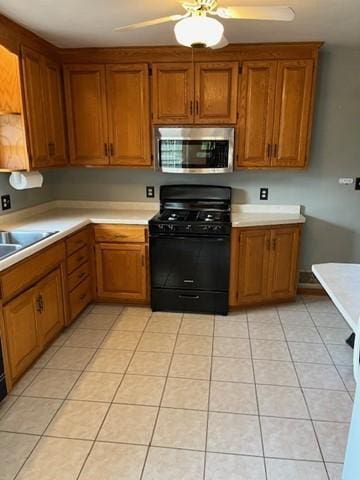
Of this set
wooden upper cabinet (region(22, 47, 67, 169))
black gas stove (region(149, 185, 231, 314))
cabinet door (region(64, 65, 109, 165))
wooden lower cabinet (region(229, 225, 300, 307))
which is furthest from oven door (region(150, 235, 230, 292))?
wooden upper cabinet (region(22, 47, 67, 169))

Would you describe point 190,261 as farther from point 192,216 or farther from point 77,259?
point 77,259

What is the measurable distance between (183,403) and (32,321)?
44.7 inches

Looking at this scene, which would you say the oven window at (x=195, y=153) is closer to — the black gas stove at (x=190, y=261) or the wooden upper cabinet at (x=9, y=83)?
the black gas stove at (x=190, y=261)

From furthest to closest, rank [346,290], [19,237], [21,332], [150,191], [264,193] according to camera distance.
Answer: [150,191] → [264,193] → [19,237] → [21,332] → [346,290]

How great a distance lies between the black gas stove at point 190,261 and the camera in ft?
10.4

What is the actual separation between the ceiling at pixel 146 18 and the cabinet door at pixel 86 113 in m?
0.25

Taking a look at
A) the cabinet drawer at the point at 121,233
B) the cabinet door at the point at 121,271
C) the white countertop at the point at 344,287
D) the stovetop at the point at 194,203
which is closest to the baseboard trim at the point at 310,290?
the stovetop at the point at 194,203

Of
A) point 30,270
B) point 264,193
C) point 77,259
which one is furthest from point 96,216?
point 264,193

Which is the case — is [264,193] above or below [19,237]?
above

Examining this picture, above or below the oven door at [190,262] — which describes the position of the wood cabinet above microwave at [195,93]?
above

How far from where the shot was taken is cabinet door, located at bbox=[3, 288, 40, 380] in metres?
2.21

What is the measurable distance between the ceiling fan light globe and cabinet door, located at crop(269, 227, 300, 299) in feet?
6.24

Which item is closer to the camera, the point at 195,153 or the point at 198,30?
the point at 198,30

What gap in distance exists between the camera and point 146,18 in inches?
97.9
